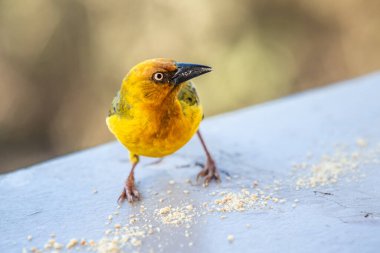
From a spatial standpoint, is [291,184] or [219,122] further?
[219,122]

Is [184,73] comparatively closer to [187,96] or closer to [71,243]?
[187,96]

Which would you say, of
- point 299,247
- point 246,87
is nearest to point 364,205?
point 299,247

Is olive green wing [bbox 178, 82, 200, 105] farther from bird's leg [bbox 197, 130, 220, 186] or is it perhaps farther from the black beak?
bird's leg [bbox 197, 130, 220, 186]

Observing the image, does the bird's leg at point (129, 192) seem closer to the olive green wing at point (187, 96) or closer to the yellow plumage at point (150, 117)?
the yellow plumage at point (150, 117)

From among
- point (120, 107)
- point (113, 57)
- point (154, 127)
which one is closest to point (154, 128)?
point (154, 127)

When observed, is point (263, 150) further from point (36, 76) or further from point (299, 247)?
point (36, 76)

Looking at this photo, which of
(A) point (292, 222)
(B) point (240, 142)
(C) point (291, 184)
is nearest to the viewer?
(A) point (292, 222)

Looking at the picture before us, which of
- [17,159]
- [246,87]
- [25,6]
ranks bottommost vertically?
[17,159]

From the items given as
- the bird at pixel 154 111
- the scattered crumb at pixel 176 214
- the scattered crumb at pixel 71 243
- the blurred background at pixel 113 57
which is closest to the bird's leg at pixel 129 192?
the bird at pixel 154 111
